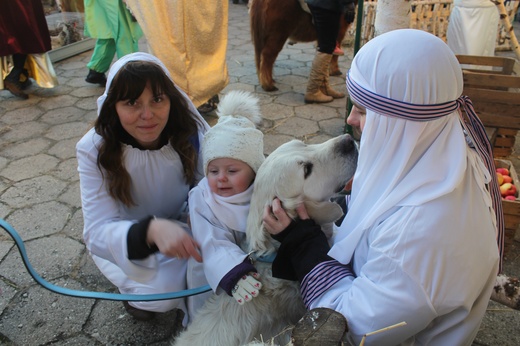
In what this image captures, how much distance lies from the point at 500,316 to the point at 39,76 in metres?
5.73

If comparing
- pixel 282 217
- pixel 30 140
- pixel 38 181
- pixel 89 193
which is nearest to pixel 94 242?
pixel 89 193

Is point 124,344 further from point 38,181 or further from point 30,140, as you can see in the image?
point 30,140

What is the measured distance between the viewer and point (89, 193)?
6.57 ft

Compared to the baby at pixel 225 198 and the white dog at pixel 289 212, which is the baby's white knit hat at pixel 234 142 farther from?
the white dog at pixel 289 212

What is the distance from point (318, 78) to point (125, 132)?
141 inches

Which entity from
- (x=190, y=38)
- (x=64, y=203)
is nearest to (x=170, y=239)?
(x=64, y=203)

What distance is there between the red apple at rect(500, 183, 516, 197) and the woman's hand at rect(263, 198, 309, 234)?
194 centimetres

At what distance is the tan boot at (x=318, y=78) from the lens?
5.05m

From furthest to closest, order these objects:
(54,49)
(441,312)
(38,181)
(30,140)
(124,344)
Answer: (54,49), (30,140), (38,181), (124,344), (441,312)

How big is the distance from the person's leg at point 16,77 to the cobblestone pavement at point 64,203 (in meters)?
0.14

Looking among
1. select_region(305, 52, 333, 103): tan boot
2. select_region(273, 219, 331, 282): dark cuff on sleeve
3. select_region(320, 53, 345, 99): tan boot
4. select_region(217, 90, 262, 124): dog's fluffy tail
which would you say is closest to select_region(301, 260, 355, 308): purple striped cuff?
select_region(273, 219, 331, 282): dark cuff on sleeve

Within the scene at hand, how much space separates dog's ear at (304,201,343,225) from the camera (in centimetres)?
168

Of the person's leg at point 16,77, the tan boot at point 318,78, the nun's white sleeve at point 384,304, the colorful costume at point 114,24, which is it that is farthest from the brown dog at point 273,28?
the nun's white sleeve at point 384,304

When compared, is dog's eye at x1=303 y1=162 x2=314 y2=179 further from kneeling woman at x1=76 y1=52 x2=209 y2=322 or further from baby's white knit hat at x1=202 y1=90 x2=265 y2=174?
kneeling woman at x1=76 y1=52 x2=209 y2=322
